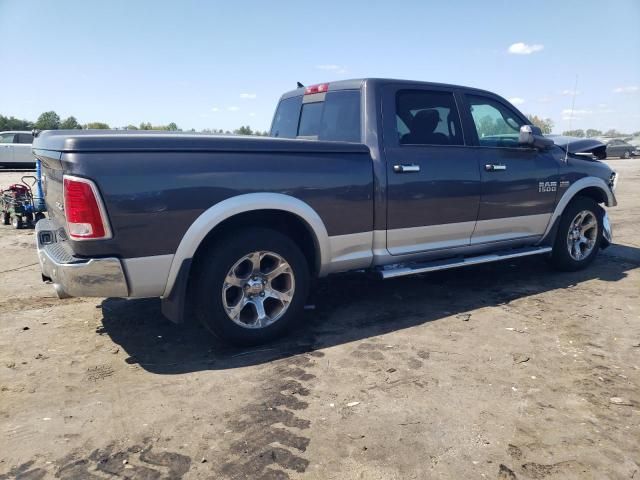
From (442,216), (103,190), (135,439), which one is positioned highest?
(103,190)

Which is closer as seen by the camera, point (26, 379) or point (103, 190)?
point (103, 190)

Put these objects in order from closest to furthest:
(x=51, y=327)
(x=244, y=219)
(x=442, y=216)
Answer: (x=244, y=219) → (x=51, y=327) → (x=442, y=216)

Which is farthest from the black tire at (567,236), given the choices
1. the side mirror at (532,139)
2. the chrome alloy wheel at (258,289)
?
the chrome alloy wheel at (258,289)

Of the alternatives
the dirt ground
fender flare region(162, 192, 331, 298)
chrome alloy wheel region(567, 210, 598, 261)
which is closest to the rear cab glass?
fender flare region(162, 192, 331, 298)

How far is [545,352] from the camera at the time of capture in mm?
3631

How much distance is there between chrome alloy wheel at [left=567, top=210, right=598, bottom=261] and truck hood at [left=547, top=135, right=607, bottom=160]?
69cm

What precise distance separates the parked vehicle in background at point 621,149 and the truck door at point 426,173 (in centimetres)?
3716

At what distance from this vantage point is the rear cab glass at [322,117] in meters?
4.29

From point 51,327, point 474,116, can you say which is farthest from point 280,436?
point 474,116

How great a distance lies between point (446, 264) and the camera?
176 inches

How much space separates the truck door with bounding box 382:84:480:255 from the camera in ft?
13.5

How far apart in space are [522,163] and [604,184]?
4.78 feet

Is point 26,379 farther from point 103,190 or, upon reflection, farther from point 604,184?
point 604,184

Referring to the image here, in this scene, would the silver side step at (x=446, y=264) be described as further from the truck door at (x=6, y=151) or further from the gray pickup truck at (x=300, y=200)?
the truck door at (x=6, y=151)
